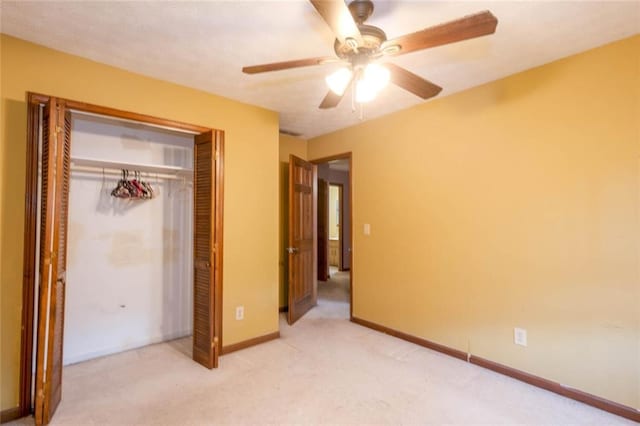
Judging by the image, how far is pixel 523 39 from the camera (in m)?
2.07

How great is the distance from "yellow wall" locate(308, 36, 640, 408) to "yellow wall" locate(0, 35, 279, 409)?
130 centimetres

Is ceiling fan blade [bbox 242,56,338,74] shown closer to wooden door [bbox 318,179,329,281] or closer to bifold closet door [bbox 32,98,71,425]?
bifold closet door [bbox 32,98,71,425]

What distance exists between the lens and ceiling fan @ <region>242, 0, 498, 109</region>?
128cm

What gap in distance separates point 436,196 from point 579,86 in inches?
52.3

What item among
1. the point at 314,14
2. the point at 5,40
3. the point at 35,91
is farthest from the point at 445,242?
the point at 5,40

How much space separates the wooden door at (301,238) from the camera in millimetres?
3793

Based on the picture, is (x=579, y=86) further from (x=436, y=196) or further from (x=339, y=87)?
(x=339, y=87)

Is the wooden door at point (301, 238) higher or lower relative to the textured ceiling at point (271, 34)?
lower


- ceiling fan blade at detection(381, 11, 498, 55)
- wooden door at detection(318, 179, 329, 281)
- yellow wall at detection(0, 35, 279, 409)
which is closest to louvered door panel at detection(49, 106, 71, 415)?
yellow wall at detection(0, 35, 279, 409)

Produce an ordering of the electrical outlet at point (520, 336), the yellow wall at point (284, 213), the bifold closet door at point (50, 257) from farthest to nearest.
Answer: the yellow wall at point (284, 213)
the electrical outlet at point (520, 336)
the bifold closet door at point (50, 257)

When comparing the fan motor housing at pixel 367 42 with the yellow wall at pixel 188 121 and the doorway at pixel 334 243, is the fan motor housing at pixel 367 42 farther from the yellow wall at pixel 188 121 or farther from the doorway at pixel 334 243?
the doorway at pixel 334 243

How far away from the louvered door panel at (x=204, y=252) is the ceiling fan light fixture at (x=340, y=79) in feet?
4.43

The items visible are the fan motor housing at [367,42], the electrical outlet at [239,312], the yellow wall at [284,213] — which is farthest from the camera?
the yellow wall at [284,213]

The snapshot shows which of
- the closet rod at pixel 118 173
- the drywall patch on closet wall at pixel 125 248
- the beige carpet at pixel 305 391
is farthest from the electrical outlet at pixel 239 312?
the closet rod at pixel 118 173
